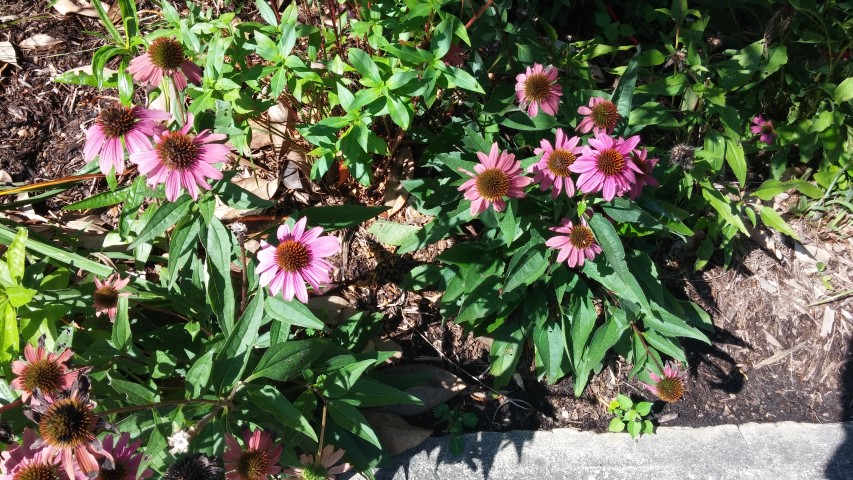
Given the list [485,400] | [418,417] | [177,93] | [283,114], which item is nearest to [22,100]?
[283,114]

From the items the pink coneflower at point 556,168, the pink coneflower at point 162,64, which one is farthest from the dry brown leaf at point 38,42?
the pink coneflower at point 556,168

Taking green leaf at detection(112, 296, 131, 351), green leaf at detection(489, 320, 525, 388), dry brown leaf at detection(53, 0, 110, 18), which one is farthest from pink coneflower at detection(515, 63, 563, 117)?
dry brown leaf at detection(53, 0, 110, 18)

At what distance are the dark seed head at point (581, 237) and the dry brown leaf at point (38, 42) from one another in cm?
247

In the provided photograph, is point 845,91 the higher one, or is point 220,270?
point 845,91

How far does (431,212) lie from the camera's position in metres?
2.25

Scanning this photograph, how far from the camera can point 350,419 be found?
74.7 inches

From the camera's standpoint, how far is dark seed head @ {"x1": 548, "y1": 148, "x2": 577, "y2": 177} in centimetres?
178

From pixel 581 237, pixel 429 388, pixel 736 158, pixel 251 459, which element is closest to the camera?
pixel 251 459

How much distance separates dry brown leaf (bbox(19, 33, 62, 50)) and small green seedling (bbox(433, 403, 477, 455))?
92.7 inches

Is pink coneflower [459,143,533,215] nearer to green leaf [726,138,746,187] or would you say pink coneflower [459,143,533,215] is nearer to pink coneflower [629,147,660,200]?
pink coneflower [629,147,660,200]

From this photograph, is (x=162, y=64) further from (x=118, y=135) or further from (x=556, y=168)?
(x=556, y=168)

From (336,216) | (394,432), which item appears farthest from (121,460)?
(394,432)

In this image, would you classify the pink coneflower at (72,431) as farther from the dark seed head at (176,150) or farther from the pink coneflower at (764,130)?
the pink coneflower at (764,130)

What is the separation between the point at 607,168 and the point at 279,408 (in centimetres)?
112
